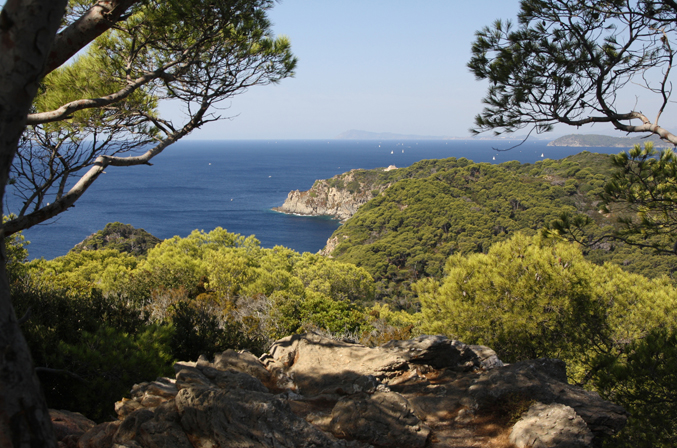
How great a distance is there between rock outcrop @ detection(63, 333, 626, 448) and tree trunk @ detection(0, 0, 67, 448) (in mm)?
1450

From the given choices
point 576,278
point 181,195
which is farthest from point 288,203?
point 576,278

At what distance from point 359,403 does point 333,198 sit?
86777 millimetres

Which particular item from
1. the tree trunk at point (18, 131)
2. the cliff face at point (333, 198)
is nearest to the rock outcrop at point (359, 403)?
the tree trunk at point (18, 131)

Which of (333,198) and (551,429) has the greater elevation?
(551,429)

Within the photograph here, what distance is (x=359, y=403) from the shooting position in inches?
157

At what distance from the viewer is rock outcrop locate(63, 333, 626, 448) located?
329 centimetres

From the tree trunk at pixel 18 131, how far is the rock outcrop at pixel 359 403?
145 cm

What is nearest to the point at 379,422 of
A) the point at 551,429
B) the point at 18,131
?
the point at 551,429

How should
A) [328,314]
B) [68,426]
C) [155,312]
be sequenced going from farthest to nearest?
[328,314] → [155,312] → [68,426]

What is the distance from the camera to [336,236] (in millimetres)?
62375

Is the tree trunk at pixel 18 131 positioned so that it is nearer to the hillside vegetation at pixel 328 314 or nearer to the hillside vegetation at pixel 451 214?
the hillside vegetation at pixel 328 314

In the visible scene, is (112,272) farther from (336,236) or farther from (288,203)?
(288,203)

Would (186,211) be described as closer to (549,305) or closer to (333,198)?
(333,198)

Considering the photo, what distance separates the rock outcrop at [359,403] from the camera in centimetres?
329
